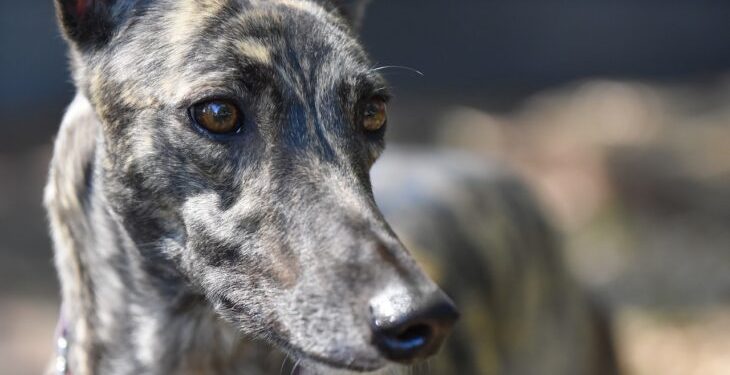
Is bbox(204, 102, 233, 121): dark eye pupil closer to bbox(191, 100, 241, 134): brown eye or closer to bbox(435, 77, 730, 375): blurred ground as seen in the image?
bbox(191, 100, 241, 134): brown eye

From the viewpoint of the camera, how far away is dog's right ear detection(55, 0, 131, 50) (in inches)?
118

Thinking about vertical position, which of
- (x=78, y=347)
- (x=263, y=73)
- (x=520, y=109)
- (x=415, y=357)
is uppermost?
(x=263, y=73)

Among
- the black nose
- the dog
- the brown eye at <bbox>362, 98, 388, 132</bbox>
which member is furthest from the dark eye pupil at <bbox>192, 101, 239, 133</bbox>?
the dog

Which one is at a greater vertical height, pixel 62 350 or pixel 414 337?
pixel 414 337

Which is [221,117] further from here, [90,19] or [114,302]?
[114,302]

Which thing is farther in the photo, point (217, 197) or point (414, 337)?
point (217, 197)

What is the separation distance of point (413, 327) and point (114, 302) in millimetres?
1104

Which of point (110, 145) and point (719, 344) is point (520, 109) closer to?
point (719, 344)

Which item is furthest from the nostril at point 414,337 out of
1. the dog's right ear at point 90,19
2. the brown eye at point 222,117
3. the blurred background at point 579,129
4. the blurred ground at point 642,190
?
the blurred ground at point 642,190

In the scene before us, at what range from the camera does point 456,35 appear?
32.4 feet

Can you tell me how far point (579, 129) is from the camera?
8828 mm

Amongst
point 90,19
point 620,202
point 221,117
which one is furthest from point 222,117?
point 620,202

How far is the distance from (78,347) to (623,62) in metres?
7.76

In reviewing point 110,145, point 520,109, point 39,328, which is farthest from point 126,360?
point 520,109
